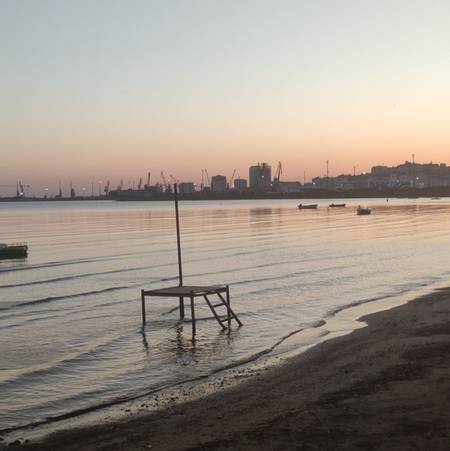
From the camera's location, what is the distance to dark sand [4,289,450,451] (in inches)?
401

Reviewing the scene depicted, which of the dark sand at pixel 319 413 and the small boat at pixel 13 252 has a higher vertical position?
the dark sand at pixel 319 413

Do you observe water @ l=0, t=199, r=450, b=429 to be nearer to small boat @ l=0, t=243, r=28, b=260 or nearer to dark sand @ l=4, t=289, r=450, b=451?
small boat @ l=0, t=243, r=28, b=260

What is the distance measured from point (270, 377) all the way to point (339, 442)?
20.2ft

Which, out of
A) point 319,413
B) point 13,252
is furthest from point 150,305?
point 13,252

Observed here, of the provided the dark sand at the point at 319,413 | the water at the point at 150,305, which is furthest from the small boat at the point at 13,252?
the dark sand at the point at 319,413

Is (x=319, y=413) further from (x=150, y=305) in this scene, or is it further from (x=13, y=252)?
(x=13, y=252)

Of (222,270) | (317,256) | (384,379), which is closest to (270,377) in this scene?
(384,379)

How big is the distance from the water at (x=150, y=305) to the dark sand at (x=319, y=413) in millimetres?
2685

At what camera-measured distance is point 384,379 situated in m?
14.0

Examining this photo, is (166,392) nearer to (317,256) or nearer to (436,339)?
(436,339)

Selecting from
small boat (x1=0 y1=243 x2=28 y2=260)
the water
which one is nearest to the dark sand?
the water

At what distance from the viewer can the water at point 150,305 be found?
56.0ft

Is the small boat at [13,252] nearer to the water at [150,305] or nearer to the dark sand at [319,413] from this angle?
the water at [150,305]

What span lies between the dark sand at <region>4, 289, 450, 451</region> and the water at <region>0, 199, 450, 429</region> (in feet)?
8.81
